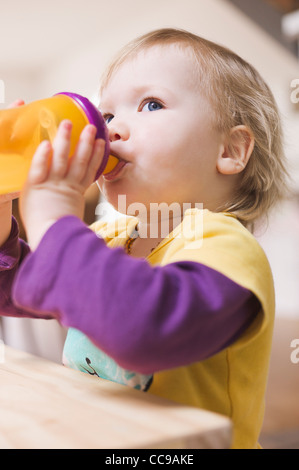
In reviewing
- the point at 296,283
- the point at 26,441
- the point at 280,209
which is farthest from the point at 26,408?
the point at 296,283

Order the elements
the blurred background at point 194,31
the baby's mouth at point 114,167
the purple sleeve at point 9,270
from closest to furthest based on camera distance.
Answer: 1. the baby's mouth at point 114,167
2. the purple sleeve at point 9,270
3. the blurred background at point 194,31

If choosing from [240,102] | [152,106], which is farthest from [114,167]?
[240,102]

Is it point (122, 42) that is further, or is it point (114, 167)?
point (122, 42)

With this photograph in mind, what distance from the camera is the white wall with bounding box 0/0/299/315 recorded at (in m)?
3.77

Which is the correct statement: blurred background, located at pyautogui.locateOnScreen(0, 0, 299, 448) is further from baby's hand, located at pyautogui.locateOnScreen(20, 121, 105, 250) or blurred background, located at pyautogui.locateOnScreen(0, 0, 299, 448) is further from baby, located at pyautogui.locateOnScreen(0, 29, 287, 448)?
baby's hand, located at pyautogui.locateOnScreen(20, 121, 105, 250)

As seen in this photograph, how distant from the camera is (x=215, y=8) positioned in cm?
375

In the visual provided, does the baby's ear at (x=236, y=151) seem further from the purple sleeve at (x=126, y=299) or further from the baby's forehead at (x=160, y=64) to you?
the purple sleeve at (x=126, y=299)

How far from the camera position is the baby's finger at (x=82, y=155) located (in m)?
0.47

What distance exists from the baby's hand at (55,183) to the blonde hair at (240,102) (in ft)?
0.82

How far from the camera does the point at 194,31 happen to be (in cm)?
404

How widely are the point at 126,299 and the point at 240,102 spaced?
0.42m

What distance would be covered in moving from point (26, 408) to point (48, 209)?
17 centimetres

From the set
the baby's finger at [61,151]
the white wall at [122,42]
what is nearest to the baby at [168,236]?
the baby's finger at [61,151]

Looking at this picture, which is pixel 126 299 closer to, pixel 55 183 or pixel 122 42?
pixel 55 183
